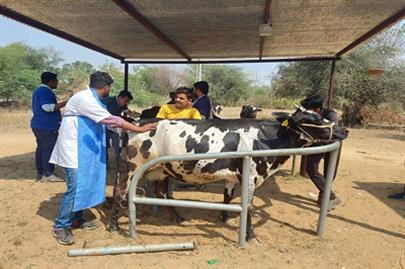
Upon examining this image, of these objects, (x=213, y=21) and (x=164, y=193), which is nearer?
(x=164, y=193)

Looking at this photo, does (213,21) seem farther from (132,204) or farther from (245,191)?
(132,204)

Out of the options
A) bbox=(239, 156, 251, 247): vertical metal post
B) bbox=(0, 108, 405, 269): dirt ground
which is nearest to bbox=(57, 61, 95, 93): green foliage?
bbox=(0, 108, 405, 269): dirt ground

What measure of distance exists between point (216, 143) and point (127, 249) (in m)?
1.59

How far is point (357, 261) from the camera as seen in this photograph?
3.76 meters

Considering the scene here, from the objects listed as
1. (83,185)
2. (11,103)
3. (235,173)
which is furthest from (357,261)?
(11,103)

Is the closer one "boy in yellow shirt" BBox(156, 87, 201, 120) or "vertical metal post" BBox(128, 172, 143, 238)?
"vertical metal post" BBox(128, 172, 143, 238)

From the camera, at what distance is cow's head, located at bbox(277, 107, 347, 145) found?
4.11m

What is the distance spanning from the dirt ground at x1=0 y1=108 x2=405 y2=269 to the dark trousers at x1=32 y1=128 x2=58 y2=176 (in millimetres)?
296

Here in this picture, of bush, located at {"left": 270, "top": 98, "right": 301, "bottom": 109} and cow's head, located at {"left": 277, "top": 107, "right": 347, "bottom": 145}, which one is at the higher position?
cow's head, located at {"left": 277, "top": 107, "right": 347, "bottom": 145}

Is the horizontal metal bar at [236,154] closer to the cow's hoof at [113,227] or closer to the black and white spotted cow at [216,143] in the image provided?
the black and white spotted cow at [216,143]

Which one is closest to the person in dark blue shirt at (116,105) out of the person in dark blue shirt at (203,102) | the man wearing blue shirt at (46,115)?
the man wearing blue shirt at (46,115)

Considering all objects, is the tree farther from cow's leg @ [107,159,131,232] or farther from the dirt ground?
cow's leg @ [107,159,131,232]

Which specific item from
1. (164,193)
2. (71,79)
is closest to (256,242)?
(164,193)

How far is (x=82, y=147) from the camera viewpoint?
394 centimetres
